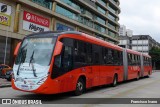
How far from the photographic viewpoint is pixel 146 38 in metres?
130

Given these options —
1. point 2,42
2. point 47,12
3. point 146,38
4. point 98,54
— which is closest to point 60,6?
point 47,12

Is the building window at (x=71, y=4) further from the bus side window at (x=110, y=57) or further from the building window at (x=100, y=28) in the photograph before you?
the bus side window at (x=110, y=57)

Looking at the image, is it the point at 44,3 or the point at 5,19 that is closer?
the point at 5,19

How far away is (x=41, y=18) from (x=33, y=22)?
243 cm

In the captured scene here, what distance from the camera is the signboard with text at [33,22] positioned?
37034 mm

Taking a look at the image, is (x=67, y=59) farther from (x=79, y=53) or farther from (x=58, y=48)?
(x=79, y=53)

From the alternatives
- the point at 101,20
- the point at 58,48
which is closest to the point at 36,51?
the point at 58,48

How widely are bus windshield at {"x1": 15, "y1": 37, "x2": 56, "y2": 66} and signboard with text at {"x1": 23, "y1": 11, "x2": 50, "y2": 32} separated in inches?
1021

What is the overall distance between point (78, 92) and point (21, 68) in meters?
3.16

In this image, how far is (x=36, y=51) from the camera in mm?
11219

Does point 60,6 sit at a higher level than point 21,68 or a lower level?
higher

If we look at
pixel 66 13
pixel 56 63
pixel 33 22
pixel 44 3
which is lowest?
pixel 56 63

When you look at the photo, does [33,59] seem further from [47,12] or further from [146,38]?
[146,38]

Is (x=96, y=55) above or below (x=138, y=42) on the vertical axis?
below
